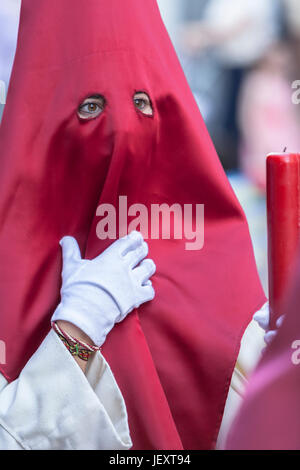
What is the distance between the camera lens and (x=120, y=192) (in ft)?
4.28

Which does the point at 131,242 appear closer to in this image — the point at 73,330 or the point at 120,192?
the point at 120,192

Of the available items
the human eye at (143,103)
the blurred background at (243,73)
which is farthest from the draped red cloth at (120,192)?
the blurred background at (243,73)

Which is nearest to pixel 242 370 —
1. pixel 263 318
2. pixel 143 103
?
pixel 263 318

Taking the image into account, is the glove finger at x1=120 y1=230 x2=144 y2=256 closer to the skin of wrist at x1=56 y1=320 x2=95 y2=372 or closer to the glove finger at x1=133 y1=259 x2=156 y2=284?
the glove finger at x1=133 y1=259 x2=156 y2=284

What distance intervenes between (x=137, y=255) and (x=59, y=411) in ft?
1.16

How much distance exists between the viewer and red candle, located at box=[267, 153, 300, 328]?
38.2 inches

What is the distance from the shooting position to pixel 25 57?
1311mm

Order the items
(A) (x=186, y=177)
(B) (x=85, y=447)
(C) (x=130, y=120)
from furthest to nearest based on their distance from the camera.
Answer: (A) (x=186, y=177)
(C) (x=130, y=120)
(B) (x=85, y=447)

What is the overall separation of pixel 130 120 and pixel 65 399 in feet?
1.89

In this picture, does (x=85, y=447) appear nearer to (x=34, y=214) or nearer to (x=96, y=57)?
(x=34, y=214)

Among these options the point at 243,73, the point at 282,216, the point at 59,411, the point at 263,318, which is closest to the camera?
the point at 282,216

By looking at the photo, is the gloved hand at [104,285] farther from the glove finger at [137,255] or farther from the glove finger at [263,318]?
the glove finger at [263,318]

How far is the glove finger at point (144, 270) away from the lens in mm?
1234

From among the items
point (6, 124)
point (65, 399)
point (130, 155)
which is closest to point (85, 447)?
point (65, 399)
